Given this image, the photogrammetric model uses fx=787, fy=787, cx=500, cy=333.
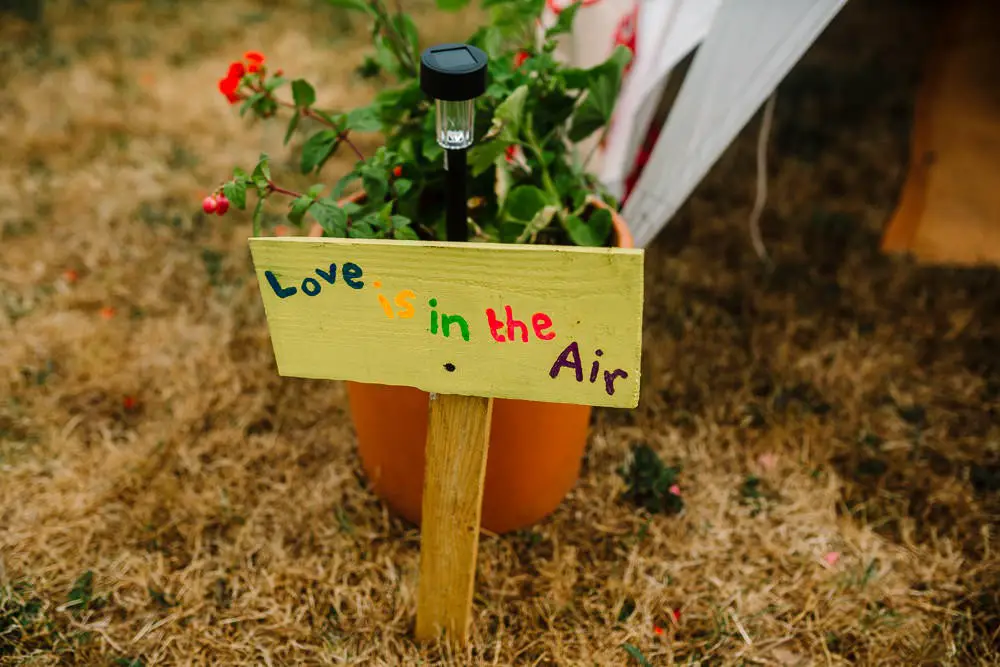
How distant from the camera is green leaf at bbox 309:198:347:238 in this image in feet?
2.80

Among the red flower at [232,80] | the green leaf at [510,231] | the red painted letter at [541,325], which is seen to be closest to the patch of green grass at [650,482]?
the green leaf at [510,231]

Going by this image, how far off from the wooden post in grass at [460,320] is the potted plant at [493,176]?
154 mm

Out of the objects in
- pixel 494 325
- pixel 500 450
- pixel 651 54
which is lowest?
pixel 500 450

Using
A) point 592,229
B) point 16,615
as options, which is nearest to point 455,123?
point 592,229

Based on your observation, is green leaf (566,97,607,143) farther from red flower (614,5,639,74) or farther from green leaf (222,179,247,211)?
green leaf (222,179,247,211)

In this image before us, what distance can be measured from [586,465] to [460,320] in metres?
0.60

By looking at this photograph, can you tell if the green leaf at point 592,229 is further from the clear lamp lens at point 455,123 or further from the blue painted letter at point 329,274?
the blue painted letter at point 329,274

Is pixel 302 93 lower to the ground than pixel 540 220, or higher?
higher

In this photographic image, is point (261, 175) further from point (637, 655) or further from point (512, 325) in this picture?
point (637, 655)

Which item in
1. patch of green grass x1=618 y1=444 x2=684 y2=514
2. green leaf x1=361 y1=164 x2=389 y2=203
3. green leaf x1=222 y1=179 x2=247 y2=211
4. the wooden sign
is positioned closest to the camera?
the wooden sign

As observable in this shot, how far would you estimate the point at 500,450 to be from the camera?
102 cm

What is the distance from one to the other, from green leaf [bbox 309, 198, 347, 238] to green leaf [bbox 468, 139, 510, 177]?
0.52 feet

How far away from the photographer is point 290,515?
117 cm

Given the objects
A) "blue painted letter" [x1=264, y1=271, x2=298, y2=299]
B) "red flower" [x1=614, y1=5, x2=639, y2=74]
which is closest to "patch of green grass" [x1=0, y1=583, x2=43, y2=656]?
"blue painted letter" [x1=264, y1=271, x2=298, y2=299]
